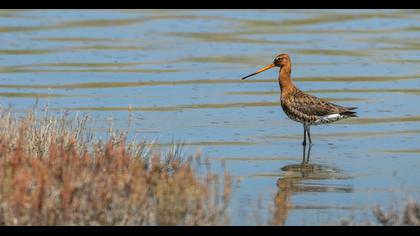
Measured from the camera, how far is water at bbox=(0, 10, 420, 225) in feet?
44.8

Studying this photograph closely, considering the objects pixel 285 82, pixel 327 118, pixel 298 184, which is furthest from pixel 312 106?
pixel 298 184

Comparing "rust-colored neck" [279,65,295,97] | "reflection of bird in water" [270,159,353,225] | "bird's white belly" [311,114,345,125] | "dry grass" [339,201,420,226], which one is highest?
"rust-colored neck" [279,65,295,97]

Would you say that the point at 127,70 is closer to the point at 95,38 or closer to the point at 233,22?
the point at 95,38

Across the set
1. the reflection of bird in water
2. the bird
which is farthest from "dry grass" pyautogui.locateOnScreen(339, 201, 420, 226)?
the bird

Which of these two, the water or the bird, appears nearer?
the water

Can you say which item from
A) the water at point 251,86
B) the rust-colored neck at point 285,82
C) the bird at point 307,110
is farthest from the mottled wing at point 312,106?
the water at point 251,86

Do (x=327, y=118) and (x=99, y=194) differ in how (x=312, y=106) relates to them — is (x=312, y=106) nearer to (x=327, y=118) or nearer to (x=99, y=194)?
(x=327, y=118)

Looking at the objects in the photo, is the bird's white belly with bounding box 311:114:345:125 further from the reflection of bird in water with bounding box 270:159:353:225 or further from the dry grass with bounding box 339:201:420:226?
the dry grass with bounding box 339:201:420:226

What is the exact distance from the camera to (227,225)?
985 centimetres

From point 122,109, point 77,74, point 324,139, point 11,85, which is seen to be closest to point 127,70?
point 77,74

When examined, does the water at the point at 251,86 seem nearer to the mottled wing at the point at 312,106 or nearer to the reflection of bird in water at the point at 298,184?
the reflection of bird in water at the point at 298,184

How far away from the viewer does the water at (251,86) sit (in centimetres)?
1366

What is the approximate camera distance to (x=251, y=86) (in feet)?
79.0

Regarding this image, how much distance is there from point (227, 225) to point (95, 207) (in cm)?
118
